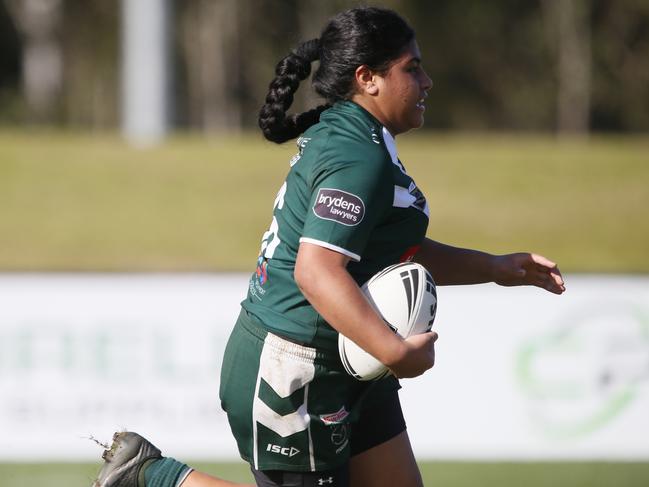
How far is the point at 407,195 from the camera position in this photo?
2.99 metres

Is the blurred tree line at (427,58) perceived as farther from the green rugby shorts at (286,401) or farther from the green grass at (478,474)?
the green rugby shorts at (286,401)

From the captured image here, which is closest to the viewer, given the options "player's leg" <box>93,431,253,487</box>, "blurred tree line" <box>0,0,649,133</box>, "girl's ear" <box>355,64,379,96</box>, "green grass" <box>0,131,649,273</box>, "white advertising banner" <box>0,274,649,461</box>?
"girl's ear" <box>355,64,379,96</box>

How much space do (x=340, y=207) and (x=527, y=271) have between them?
102 centimetres

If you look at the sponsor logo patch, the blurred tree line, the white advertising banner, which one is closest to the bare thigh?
the sponsor logo patch

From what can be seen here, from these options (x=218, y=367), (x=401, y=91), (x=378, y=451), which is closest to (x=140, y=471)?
(x=378, y=451)

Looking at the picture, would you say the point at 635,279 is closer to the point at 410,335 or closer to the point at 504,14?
the point at 410,335

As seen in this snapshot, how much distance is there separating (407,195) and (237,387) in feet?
2.35

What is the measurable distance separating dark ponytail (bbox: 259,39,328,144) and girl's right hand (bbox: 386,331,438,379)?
0.78 metres

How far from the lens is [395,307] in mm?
2924

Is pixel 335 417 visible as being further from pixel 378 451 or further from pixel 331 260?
pixel 331 260

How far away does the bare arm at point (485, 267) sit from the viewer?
356cm

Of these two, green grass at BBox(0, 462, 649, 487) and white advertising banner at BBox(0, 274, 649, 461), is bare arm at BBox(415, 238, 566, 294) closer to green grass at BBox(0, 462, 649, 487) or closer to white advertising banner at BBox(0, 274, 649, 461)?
green grass at BBox(0, 462, 649, 487)

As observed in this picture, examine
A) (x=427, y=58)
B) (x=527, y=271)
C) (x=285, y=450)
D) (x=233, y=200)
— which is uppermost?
(x=427, y=58)

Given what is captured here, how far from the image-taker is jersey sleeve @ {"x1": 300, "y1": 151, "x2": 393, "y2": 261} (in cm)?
280
